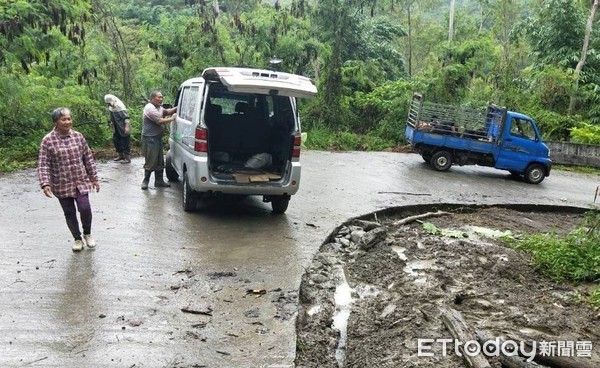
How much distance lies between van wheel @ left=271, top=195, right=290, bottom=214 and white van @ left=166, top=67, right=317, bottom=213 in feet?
0.05

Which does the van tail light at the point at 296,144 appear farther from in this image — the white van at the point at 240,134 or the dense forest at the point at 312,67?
the dense forest at the point at 312,67

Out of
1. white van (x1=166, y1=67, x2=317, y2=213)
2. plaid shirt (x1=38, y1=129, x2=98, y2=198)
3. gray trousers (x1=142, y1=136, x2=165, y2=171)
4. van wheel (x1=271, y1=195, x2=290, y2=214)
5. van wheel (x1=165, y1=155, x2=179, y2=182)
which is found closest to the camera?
plaid shirt (x1=38, y1=129, x2=98, y2=198)

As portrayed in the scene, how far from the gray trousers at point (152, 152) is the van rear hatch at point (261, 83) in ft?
6.62

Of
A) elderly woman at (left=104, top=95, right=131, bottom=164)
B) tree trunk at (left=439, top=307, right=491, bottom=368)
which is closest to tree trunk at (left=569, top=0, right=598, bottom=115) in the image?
elderly woman at (left=104, top=95, right=131, bottom=164)

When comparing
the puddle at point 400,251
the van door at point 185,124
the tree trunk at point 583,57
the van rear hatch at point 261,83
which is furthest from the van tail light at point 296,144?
the tree trunk at point 583,57

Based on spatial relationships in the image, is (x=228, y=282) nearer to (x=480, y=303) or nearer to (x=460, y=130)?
(x=480, y=303)

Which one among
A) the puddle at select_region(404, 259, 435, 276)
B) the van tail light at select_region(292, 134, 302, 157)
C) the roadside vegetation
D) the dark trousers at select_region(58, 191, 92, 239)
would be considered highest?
the van tail light at select_region(292, 134, 302, 157)

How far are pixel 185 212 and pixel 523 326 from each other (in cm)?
485

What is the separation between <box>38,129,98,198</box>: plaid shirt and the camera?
544 centimetres

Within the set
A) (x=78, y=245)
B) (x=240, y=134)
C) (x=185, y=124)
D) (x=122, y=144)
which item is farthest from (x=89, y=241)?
(x=122, y=144)

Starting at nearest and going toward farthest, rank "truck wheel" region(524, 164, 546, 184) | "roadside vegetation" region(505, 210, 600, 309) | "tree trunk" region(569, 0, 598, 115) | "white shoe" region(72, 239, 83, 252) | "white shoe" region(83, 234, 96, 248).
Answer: "white shoe" region(72, 239, 83, 252) → "white shoe" region(83, 234, 96, 248) → "roadside vegetation" region(505, 210, 600, 309) → "truck wheel" region(524, 164, 546, 184) → "tree trunk" region(569, 0, 598, 115)

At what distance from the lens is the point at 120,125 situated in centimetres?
1102

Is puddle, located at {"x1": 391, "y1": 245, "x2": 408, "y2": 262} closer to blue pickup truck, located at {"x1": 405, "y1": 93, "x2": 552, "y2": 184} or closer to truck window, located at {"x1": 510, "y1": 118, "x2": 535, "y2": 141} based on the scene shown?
blue pickup truck, located at {"x1": 405, "y1": 93, "x2": 552, "y2": 184}

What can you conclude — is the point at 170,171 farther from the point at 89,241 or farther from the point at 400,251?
the point at 400,251
